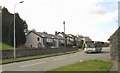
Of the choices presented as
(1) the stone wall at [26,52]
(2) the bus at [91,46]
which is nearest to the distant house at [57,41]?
(1) the stone wall at [26,52]

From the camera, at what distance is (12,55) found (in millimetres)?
38625

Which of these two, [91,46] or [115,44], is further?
[91,46]

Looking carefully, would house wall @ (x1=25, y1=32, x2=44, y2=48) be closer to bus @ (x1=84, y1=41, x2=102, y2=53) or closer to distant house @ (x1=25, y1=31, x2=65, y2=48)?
distant house @ (x1=25, y1=31, x2=65, y2=48)

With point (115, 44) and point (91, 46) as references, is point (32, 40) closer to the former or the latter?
point (91, 46)

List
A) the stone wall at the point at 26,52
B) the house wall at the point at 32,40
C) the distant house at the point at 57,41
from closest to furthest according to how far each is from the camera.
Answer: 1. the stone wall at the point at 26,52
2. the house wall at the point at 32,40
3. the distant house at the point at 57,41

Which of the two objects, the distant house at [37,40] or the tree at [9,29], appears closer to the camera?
the tree at [9,29]

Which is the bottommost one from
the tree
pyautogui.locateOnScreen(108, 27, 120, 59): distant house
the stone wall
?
the stone wall

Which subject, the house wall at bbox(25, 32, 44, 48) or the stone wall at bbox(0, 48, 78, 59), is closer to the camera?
the stone wall at bbox(0, 48, 78, 59)

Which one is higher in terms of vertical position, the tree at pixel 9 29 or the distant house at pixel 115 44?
the tree at pixel 9 29

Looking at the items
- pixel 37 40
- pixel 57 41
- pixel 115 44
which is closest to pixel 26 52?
pixel 115 44

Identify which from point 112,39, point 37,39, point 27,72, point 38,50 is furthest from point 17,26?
point 27,72

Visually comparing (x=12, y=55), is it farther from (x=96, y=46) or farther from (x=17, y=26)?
(x=17, y=26)

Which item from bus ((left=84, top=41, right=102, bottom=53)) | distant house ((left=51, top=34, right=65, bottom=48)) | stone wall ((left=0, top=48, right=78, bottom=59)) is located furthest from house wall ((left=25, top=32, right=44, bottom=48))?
bus ((left=84, top=41, right=102, bottom=53))

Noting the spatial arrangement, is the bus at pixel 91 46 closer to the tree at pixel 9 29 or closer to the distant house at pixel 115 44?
the distant house at pixel 115 44
